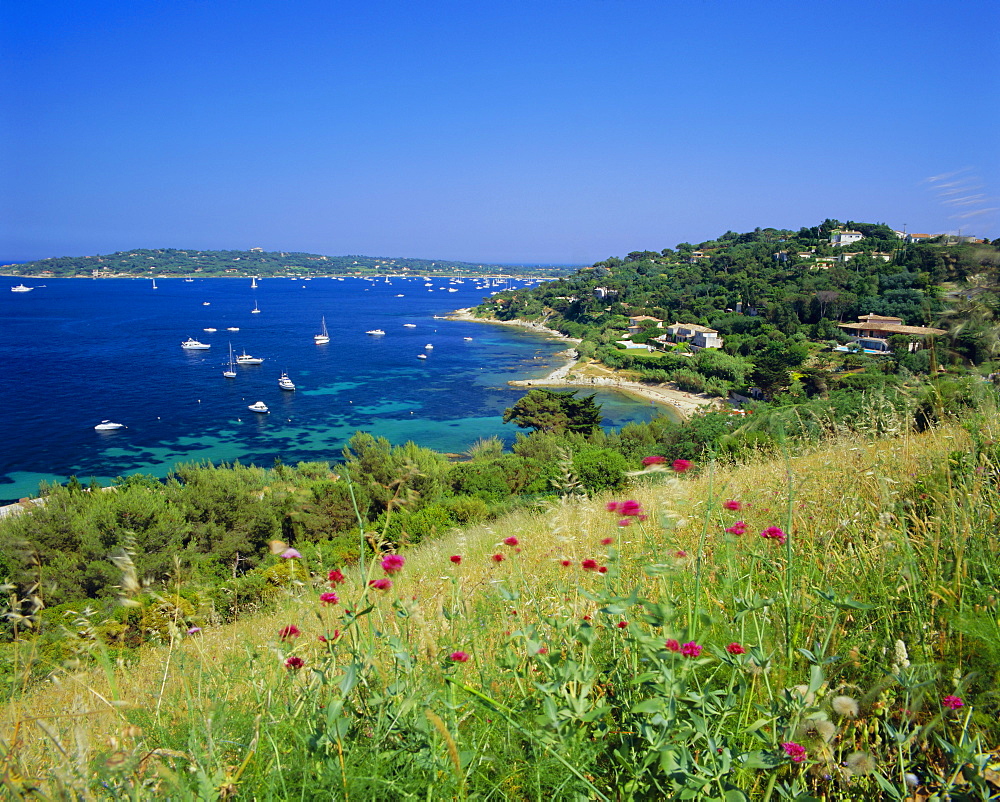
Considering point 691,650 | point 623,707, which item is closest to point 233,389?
point 623,707

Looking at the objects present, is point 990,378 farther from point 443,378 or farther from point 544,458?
point 443,378

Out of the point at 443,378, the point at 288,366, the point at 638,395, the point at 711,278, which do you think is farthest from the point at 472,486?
the point at 711,278

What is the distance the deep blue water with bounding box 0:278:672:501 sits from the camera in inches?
1051

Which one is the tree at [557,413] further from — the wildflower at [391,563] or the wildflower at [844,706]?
the wildflower at [844,706]

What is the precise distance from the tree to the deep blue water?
12.3ft

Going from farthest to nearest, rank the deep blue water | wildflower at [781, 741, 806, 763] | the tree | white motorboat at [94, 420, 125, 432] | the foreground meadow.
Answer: white motorboat at [94, 420, 125, 432] → the deep blue water → the tree → the foreground meadow → wildflower at [781, 741, 806, 763]

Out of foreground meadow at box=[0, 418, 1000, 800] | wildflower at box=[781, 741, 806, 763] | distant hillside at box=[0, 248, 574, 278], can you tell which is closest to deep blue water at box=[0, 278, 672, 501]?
foreground meadow at box=[0, 418, 1000, 800]

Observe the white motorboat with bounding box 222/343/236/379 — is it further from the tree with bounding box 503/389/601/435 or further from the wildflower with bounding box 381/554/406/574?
the wildflower with bounding box 381/554/406/574

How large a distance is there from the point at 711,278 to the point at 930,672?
71.0 m

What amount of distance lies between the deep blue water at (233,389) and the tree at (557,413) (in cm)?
375

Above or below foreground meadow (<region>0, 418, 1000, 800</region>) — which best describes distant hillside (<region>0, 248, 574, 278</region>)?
above

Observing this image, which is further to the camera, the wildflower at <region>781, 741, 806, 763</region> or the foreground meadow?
the foreground meadow

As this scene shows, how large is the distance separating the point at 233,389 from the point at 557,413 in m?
25.1

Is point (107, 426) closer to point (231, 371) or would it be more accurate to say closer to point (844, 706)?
point (231, 371)
